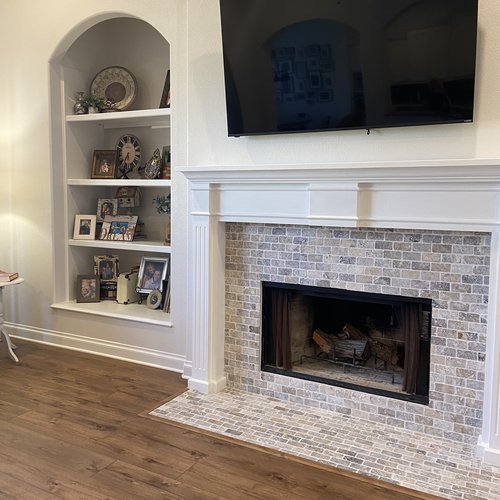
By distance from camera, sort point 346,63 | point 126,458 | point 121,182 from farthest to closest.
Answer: point 121,182 → point 346,63 → point 126,458

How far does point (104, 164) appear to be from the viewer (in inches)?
163

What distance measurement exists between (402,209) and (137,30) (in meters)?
2.70

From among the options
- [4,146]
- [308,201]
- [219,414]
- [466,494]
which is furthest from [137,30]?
[466,494]

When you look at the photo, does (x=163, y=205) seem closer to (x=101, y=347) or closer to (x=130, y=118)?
(x=130, y=118)

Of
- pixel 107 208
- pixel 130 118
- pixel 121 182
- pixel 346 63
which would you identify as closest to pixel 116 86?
pixel 130 118

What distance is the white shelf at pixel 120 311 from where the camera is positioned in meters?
3.61

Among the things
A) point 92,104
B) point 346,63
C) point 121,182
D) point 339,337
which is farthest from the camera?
point 92,104

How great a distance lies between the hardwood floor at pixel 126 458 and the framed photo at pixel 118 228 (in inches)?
46.0

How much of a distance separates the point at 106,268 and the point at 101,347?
26.8 inches

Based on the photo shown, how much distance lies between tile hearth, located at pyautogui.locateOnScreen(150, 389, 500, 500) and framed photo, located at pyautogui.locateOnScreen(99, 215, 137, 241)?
54.6 inches

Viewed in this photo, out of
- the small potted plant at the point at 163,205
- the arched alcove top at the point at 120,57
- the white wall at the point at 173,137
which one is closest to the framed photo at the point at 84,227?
the white wall at the point at 173,137

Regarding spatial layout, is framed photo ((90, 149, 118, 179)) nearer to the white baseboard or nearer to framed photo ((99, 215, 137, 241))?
framed photo ((99, 215, 137, 241))

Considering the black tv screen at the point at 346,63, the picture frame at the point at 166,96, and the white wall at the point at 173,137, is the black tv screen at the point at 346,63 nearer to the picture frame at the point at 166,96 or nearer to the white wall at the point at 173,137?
the white wall at the point at 173,137

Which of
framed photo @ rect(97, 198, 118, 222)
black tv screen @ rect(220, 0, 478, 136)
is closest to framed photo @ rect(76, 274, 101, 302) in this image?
framed photo @ rect(97, 198, 118, 222)
